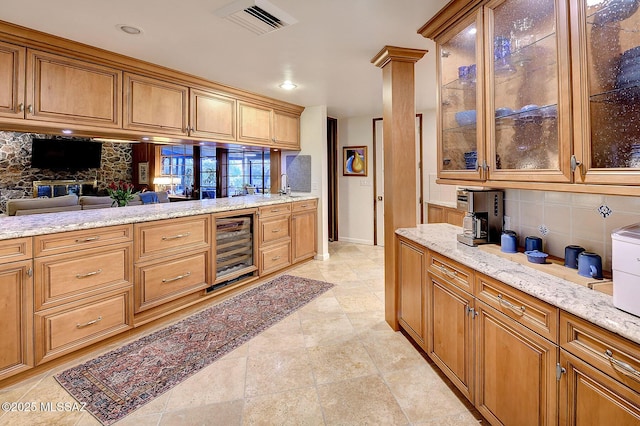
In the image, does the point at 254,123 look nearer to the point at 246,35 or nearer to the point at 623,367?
the point at 246,35

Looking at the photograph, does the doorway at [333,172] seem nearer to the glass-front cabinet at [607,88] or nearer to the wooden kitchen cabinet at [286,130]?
the wooden kitchen cabinet at [286,130]

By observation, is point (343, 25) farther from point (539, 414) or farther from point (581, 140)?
point (539, 414)

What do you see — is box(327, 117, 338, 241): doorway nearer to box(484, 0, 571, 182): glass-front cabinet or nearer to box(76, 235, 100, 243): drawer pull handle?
box(76, 235, 100, 243): drawer pull handle

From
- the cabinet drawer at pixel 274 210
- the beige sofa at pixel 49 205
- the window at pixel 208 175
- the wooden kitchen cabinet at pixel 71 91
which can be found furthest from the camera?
the window at pixel 208 175

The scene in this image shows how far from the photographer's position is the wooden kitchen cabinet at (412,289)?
2.17 metres

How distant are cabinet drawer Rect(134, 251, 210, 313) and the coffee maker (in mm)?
2411

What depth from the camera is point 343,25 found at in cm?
228

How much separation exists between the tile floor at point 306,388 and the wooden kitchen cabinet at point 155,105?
1.98 meters

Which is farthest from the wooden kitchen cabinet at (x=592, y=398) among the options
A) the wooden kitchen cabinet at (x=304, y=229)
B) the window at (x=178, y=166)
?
the window at (x=178, y=166)

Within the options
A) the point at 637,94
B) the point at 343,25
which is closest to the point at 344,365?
the point at 637,94

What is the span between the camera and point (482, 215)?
2.00 metres

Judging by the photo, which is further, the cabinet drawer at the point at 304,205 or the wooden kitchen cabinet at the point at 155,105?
the cabinet drawer at the point at 304,205

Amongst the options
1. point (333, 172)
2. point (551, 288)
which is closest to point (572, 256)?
point (551, 288)

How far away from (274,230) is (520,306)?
320 centimetres
